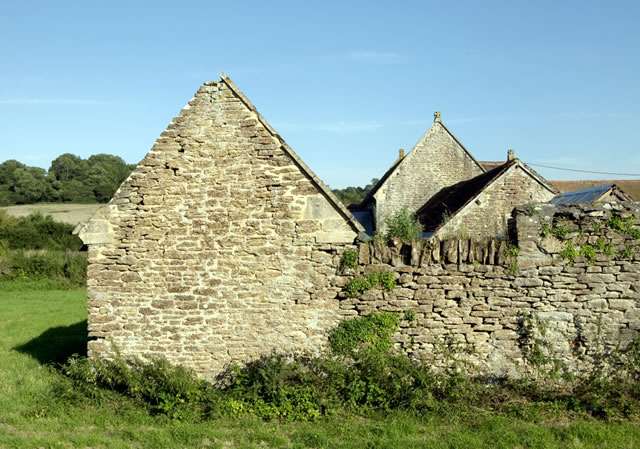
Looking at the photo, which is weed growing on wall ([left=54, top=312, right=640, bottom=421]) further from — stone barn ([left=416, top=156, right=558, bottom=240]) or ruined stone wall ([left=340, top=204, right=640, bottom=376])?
stone barn ([left=416, top=156, right=558, bottom=240])

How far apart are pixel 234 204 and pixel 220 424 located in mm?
3346

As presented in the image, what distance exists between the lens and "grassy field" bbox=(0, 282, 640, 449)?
20.5 feet

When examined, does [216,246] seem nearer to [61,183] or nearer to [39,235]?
[39,235]

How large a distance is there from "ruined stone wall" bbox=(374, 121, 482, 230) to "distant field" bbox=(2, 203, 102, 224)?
103 ft

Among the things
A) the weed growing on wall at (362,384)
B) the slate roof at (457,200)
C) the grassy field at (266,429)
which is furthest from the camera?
the slate roof at (457,200)

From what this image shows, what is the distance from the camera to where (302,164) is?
26.0 feet

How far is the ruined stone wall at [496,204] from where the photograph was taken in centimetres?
1620

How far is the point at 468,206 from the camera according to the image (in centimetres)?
1608

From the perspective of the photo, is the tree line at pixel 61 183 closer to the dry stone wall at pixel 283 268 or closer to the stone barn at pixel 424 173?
the stone barn at pixel 424 173

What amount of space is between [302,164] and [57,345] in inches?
312

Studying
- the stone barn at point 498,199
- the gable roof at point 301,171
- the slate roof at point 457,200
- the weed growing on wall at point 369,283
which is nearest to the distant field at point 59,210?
the slate roof at point 457,200

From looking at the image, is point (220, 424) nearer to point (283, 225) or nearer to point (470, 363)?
point (283, 225)

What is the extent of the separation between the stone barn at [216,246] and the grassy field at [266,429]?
1098mm

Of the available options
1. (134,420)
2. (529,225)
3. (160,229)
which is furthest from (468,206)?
(134,420)
